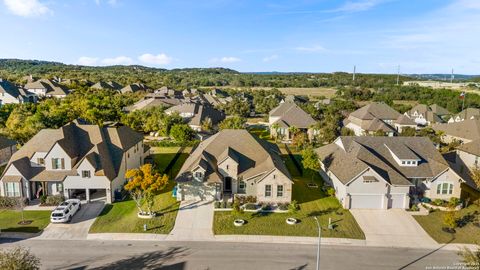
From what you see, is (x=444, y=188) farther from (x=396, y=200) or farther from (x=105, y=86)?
(x=105, y=86)

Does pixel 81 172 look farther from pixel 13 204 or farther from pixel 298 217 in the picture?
pixel 298 217

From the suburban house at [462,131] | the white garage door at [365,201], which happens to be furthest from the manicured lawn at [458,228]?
the suburban house at [462,131]

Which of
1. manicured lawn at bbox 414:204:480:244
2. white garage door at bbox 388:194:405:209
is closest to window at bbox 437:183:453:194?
manicured lawn at bbox 414:204:480:244

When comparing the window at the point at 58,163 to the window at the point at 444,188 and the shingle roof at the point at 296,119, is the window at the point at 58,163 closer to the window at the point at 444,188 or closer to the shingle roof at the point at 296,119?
the window at the point at 444,188

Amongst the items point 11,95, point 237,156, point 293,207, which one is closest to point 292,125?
point 237,156

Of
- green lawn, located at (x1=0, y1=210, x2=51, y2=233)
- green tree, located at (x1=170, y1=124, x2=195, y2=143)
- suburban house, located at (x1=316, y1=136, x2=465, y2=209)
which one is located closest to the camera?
green lawn, located at (x1=0, y1=210, x2=51, y2=233)

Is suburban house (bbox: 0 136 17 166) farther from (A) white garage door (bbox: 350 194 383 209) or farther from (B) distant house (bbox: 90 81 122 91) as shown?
(B) distant house (bbox: 90 81 122 91)

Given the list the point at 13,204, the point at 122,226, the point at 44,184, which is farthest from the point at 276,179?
the point at 13,204
